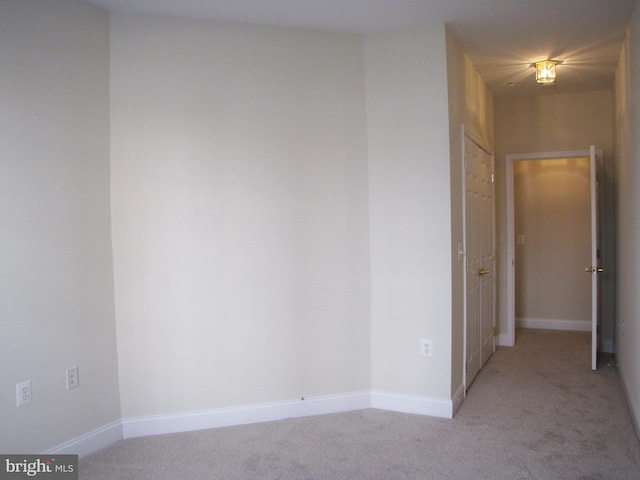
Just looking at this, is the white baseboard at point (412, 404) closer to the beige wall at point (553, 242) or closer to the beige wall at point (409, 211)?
the beige wall at point (409, 211)

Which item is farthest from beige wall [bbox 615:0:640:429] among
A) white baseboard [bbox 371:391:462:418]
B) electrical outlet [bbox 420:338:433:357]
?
electrical outlet [bbox 420:338:433:357]

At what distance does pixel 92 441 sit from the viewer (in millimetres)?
2734

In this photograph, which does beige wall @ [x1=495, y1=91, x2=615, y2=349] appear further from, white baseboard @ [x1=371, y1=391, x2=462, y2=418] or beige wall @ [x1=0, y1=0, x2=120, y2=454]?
beige wall @ [x1=0, y1=0, x2=120, y2=454]

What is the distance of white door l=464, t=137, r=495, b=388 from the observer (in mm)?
3656

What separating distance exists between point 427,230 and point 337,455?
1511mm

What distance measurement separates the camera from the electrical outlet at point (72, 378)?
8.60ft

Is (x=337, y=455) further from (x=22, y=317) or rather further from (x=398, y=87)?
(x=398, y=87)

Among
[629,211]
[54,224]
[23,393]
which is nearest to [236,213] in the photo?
[54,224]

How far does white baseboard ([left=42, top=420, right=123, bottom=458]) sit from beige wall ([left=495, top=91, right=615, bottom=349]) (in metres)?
3.84

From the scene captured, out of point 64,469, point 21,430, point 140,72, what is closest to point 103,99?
point 140,72

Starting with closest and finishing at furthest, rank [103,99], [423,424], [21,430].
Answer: [21,430]
[103,99]
[423,424]

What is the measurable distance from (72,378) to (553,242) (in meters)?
5.28

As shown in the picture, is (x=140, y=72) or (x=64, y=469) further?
(x=140, y=72)

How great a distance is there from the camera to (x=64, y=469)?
2479 millimetres
